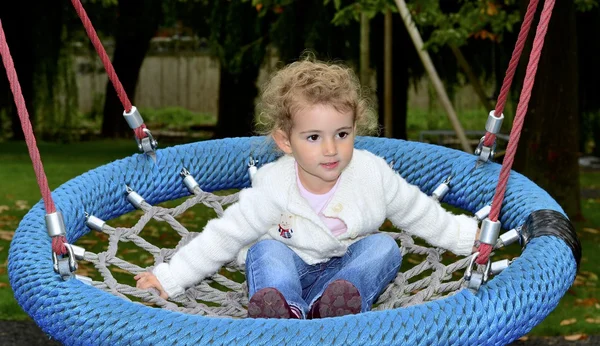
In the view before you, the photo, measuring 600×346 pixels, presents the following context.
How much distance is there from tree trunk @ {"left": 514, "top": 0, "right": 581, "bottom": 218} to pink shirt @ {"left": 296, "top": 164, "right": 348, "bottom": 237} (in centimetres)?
396

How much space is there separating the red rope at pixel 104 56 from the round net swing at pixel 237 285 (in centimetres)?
3

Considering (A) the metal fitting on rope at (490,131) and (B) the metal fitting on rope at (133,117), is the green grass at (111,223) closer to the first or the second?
(A) the metal fitting on rope at (490,131)

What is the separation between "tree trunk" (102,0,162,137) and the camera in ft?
41.0

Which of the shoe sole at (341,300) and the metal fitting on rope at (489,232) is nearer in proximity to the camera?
the metal fitting on rope at (489,232)

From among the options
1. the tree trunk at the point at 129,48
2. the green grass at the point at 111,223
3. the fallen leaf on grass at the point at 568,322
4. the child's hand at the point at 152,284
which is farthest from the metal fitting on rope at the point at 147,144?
the tree trunk at the point at 129,48

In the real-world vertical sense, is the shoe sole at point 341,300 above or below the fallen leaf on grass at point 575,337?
above

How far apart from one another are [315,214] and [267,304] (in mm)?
444

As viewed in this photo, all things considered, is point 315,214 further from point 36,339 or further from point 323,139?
point 36,339

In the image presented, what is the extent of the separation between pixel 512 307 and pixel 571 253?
36 cm

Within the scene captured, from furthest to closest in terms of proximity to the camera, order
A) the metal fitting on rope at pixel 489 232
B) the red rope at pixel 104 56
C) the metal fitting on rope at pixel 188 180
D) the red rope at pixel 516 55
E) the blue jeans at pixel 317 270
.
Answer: the metal fitting on rope at pixel 188 180 → the red rope at pixel 104 56 → the blue jeans at pixel 317 270 → the red rope at pixel 516 55 → the metal fitting on rope at pixel 489 232

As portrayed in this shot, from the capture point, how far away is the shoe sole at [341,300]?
222 cm

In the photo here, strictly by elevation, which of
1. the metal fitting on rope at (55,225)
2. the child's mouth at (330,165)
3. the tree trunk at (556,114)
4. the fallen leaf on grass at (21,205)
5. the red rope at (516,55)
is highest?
the red rope at (516,55)

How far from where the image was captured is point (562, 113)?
6320 mm

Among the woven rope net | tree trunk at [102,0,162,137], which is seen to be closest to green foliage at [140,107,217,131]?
tree trunk at [102,0,162,137]
